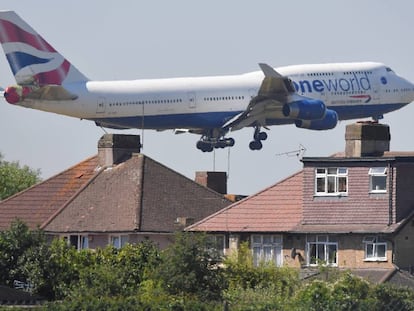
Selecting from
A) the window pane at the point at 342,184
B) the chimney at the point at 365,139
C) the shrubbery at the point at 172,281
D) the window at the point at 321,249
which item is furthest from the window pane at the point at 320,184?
the shrubbery at the point at 172,281

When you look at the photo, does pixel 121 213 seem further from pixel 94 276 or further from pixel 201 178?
pixel 94 276

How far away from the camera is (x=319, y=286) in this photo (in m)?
43.8

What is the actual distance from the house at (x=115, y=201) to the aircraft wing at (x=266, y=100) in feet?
82.0

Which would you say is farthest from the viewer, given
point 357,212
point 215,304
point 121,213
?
point 121,213

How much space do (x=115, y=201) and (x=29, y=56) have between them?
108 feet

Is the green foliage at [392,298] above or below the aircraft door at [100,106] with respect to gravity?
below

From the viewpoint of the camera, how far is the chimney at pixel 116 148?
74812mm

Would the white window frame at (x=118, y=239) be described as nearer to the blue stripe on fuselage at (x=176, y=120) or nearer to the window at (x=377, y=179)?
the window at (x=377, y=179)

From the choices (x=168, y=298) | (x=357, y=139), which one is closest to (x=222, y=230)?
(x=357, y=139)

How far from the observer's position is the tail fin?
9944cm

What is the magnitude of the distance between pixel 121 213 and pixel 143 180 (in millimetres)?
2830

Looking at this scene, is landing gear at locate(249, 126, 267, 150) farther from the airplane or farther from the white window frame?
the white window frame

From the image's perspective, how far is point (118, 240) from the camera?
6625 cm

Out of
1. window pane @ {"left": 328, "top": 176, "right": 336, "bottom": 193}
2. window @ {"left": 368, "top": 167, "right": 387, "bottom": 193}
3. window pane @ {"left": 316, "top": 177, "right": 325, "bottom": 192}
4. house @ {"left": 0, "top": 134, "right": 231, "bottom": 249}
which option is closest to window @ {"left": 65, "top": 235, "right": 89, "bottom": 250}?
house @ {"left": 0, "top": 134, "right": 231, "bottom": 249}
